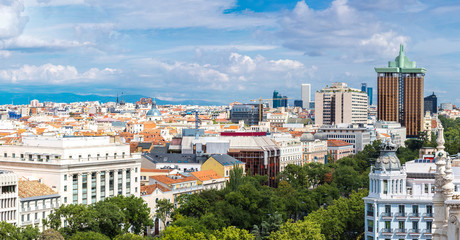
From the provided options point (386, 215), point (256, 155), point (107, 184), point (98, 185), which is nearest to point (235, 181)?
point (107, 184)

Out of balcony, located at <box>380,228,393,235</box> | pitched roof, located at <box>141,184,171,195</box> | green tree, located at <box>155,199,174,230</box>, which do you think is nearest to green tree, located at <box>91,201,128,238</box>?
green tree, located at <box>155,199,174,230</box>

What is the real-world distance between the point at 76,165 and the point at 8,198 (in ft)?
50.5

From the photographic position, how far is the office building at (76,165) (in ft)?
287

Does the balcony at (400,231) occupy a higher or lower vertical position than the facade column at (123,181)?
lower

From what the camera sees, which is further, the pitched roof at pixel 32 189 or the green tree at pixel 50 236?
the pitched roof at pixel 32 189

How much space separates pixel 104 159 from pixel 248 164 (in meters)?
47.3

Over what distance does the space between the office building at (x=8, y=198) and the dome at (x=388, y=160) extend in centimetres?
3733

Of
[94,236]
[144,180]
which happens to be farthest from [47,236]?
[144,180]

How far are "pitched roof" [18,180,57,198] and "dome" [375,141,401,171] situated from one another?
36123mm

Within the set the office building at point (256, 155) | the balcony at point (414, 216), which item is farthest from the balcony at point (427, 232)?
the office building at point (256, 155)

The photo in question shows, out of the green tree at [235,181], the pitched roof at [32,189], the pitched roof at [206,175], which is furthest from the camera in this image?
the pitched roof at [206,175]

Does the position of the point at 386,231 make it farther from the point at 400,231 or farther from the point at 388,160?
the point at 388,160

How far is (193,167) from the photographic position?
127750mm

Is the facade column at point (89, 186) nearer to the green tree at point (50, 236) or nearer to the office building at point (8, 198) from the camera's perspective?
the office building at point (8, 198)
